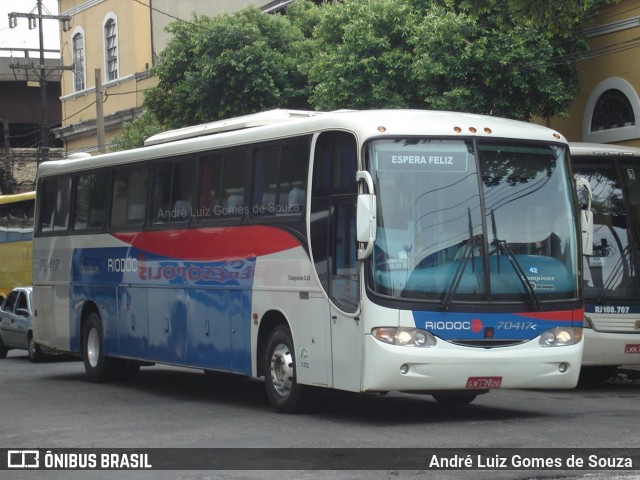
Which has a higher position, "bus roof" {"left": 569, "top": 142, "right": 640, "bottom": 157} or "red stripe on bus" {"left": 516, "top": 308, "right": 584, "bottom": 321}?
"bus roof" {"left": 569, "top": 142, "right": 640, "bottom": 157}

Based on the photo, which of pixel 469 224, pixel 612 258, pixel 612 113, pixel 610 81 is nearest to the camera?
pixel 469 224

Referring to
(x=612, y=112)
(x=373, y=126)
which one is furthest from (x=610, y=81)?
(x=373, y=126)

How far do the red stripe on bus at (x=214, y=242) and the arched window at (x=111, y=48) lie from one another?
111ft

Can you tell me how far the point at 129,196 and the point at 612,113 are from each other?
37.6 feet

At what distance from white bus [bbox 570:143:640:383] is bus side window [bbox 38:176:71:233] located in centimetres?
826

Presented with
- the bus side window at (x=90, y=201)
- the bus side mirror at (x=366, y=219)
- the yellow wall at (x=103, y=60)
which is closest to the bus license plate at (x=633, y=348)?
the bus side mirror at (x=366, y=219)

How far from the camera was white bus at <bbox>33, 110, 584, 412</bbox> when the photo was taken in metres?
11.5

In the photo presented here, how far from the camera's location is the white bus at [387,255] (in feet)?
37.9

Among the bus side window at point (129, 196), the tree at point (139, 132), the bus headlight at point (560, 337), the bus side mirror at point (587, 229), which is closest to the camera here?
the bus headlight at point (560, 337)

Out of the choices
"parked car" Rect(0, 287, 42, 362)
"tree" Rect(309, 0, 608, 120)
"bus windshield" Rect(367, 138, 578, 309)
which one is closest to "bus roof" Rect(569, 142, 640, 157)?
"bus windshield" Rect(367, 138, 578, 309)

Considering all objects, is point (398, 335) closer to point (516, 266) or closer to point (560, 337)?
point (516, 266)

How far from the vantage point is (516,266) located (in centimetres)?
1191

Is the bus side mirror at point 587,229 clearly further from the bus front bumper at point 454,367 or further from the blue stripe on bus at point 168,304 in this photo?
the blue stripe on bus at point 168,304

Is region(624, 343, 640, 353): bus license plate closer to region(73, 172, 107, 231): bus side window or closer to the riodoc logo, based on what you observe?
region(73, 172, 107, 231): bus side window
